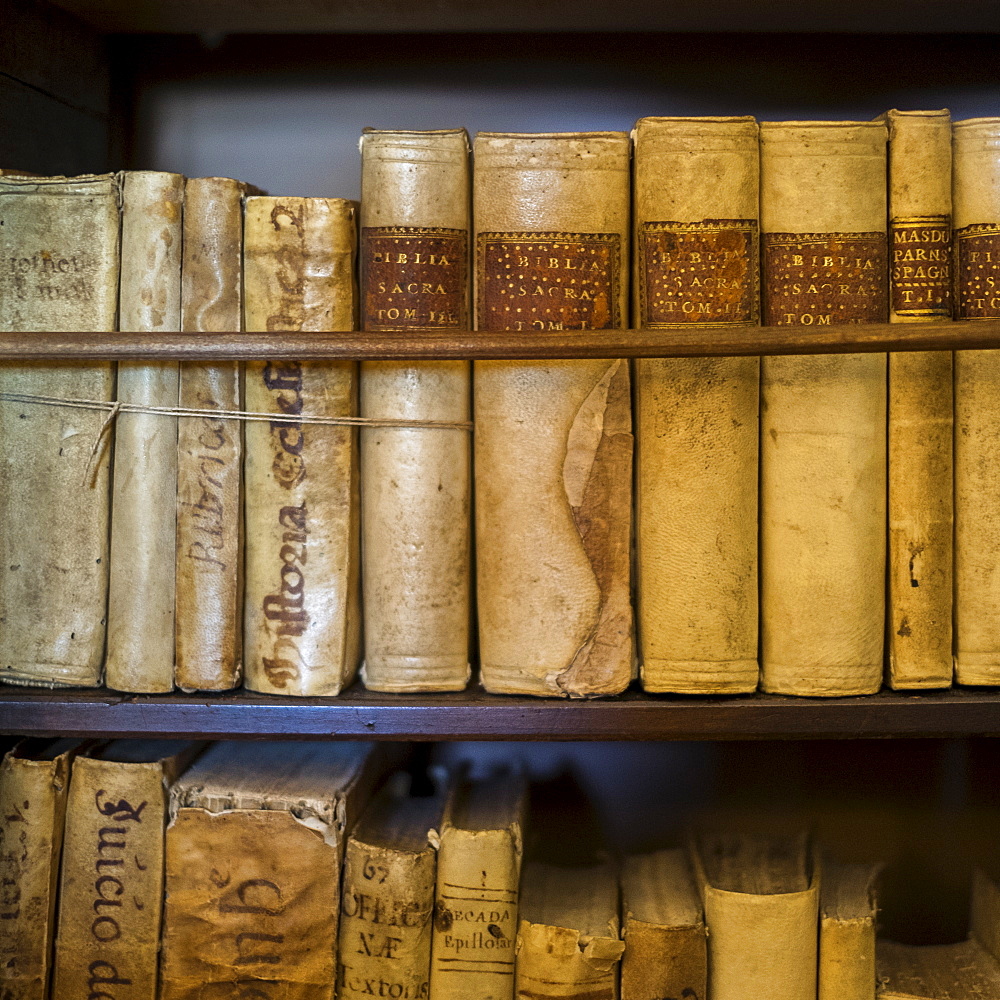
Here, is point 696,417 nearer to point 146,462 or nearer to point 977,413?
point 977,413

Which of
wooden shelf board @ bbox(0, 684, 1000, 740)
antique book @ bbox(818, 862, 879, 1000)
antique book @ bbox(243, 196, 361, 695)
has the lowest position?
antique book @ bbox(818, 862, 879, 1000)

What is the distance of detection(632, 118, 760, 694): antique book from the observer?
2.07ft

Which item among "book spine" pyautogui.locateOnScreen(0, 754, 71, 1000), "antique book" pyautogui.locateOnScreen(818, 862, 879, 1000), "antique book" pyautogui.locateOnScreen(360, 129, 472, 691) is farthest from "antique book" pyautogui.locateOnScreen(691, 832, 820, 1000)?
"book spine" pyautogui.locateOnScreen(0, 754, 71, 1000)

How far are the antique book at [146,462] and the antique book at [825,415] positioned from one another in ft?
1.55

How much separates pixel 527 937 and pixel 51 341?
1.95 ft

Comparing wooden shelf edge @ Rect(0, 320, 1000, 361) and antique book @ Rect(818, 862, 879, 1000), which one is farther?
antique book @ Rect(818, 862, 879, 1000)

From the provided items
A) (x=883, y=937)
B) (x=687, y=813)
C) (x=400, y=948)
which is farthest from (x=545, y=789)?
(x=883, y=937)

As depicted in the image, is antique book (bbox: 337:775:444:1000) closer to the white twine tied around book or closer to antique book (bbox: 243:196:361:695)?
antique book (bbox: 243:196:361:695)

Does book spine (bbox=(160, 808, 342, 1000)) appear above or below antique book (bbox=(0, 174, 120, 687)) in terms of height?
below

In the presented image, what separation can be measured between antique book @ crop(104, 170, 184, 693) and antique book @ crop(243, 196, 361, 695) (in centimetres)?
6

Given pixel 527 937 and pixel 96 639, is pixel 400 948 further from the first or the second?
pixel 96 639

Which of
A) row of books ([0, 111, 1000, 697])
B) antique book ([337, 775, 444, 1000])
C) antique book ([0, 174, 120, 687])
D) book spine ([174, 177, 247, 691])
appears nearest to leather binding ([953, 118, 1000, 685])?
row of books ([0, 111, 1000, 697])

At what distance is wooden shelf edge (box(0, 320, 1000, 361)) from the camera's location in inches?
Answer: 22.7

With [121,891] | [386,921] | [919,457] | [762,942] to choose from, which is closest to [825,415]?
[919,457]
